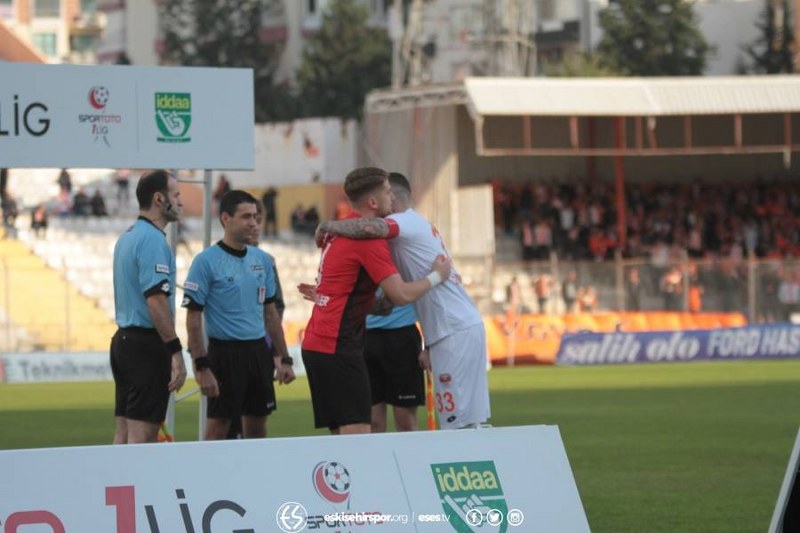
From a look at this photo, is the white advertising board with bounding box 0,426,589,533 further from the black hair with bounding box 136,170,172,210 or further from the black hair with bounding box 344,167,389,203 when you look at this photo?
the black hair with bounding box 136,170,172,210

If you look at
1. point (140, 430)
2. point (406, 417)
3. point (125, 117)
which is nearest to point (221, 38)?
point (125, 117)

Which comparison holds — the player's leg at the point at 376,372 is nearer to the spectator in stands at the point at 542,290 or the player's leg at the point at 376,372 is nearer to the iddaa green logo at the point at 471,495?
the iddaa green logo at the point at 471,495

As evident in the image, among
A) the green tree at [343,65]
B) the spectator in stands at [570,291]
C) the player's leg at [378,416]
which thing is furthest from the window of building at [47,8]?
the player's leg at [378,416]

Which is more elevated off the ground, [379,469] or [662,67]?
[662,67]

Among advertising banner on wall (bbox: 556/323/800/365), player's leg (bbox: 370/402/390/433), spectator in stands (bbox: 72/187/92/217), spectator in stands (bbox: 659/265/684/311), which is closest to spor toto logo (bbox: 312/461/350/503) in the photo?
player's leg (bbox: 370/402/390/433)

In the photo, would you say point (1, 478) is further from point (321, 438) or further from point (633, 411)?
point (633, 411)

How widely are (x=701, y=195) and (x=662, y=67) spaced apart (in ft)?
80.9

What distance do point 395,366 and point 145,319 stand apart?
7.04 feet

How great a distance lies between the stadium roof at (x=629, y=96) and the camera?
43.6 m

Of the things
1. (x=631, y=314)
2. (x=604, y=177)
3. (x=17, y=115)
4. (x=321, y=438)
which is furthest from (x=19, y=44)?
(x=321, y=438)

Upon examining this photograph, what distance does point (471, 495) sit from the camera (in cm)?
816

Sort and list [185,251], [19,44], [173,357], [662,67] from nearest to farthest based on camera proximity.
A: [173,357] < [19,44] < [185,251] < [662,67]

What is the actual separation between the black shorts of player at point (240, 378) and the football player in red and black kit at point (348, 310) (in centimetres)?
157

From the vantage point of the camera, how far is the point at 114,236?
41.8m
